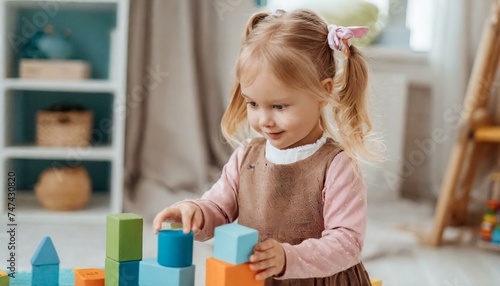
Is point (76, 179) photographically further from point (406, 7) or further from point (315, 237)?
point (406, 7)

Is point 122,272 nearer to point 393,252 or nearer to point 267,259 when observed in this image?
point 267,259

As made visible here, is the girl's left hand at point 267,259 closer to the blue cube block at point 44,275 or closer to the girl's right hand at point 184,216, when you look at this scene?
the girl's right hand at point 184,216

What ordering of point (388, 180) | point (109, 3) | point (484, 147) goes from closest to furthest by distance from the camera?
point (109, 3)
point (484, 147)
point (388, 180)

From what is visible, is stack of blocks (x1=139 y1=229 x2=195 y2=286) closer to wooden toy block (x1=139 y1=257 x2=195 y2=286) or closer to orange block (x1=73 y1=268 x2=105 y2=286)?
wooden toy block (x1=139 y1=257 x2=195 y2=286)

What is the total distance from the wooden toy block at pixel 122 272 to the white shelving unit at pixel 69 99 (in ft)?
3.89

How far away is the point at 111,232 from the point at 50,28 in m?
1.46

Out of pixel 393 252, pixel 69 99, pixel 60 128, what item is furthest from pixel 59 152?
pixel 393 252

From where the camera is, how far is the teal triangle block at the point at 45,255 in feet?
3.31

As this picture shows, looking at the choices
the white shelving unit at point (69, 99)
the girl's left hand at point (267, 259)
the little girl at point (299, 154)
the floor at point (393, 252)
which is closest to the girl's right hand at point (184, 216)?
the little girl at point (299, 154)

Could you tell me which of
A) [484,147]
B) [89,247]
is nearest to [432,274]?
[484,147]

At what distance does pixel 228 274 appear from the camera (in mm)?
814

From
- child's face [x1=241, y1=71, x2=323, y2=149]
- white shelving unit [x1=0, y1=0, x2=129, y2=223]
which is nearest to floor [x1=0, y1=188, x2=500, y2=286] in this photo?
white shelving unit [x1=0, y1=0, x2=129, y2=223]

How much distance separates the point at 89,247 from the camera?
6.01 feet

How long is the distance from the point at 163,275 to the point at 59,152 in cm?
135
